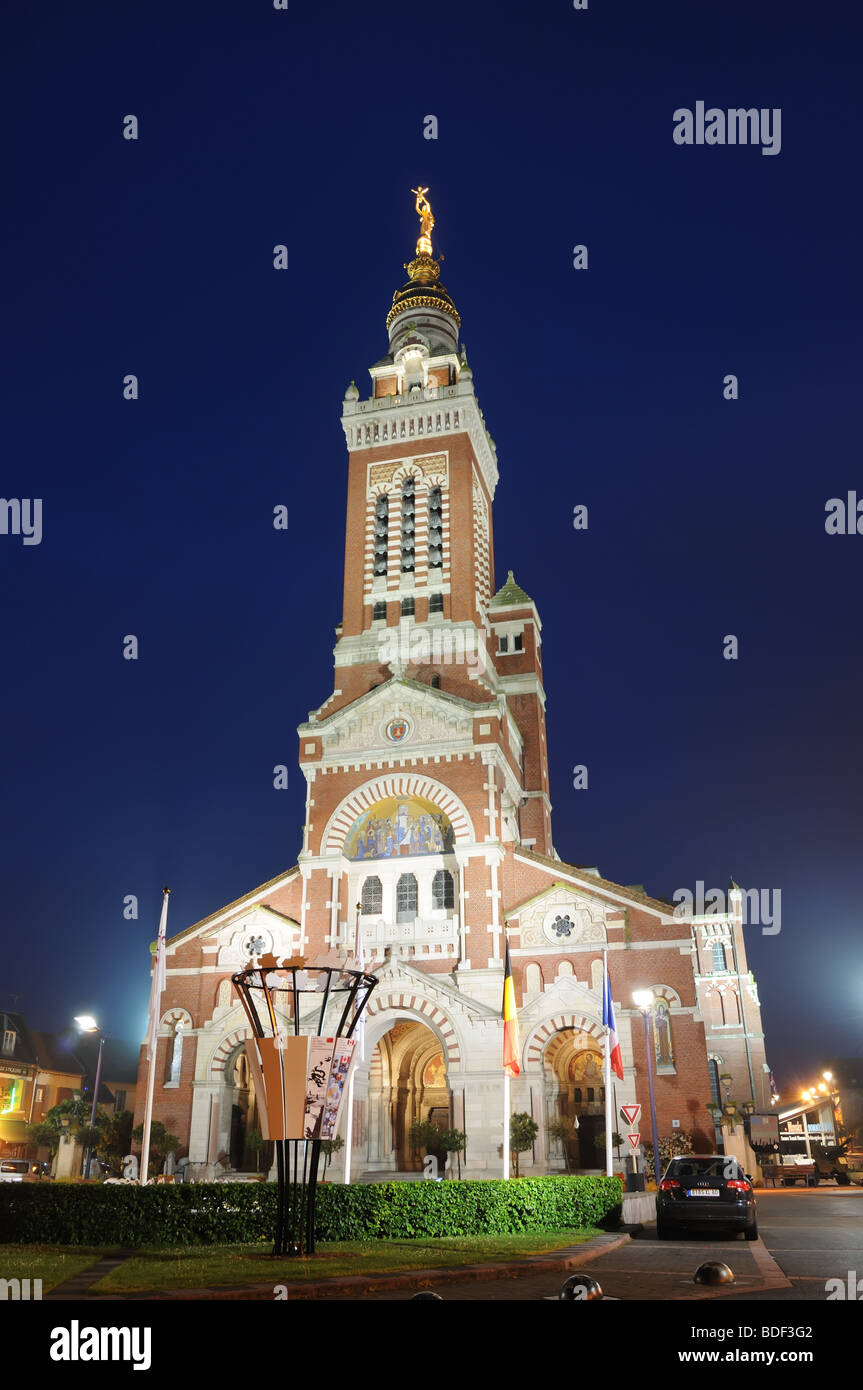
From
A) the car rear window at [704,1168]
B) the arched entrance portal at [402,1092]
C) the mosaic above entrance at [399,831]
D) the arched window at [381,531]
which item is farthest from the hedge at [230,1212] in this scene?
the arched window at [381,531]

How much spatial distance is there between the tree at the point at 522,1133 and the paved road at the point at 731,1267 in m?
12.1

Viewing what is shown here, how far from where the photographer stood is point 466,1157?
116ft

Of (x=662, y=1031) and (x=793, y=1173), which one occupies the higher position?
(x=662, y=1031)

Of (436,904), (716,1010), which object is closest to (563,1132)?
(436,904)

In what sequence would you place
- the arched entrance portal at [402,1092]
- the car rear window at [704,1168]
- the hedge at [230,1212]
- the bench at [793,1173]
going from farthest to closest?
the bench at [793,1173]
the arched entrance portal at [402,1092]
the car rear window at [704,1168]
the hedge at [230,1212]

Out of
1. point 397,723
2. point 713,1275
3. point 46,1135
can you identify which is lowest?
point 46,1135

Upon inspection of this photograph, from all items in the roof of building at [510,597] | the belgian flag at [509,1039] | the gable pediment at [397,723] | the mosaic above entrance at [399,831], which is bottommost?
the belgian flag at [509,1039]

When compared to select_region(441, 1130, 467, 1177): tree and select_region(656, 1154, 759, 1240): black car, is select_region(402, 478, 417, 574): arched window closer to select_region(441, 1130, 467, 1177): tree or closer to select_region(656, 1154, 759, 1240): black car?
select_region(441, 1130, 467, 1177): tree

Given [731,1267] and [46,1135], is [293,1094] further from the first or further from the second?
[46,1135]

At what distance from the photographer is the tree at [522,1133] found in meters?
35.2

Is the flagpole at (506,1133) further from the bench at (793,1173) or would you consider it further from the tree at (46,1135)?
the tree at (46,1135)

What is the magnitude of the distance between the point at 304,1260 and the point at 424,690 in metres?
30.5

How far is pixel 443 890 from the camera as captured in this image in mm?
41125

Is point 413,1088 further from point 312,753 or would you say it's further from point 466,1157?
point 312,753
